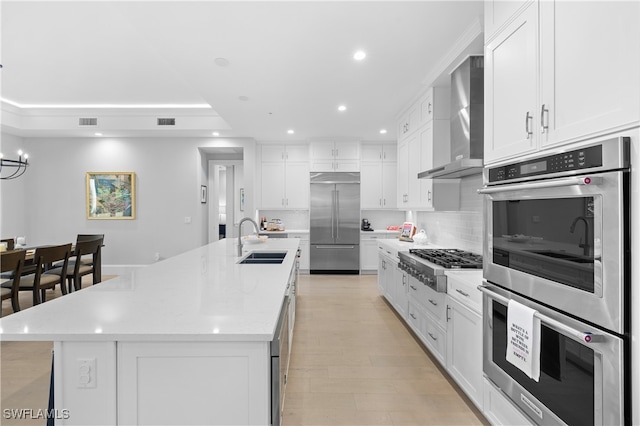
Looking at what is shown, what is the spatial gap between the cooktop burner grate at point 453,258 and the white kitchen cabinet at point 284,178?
12.2 feet

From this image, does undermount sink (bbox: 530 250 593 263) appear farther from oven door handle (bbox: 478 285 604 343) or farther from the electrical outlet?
the electrical outlet

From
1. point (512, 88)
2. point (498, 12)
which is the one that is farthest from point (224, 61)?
point (512, 88)

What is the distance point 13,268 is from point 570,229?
4704mm

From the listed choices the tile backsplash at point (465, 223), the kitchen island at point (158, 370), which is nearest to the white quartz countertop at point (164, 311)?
the kitchen island at point (158, 370)

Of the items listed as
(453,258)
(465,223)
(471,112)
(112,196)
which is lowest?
(453,258)

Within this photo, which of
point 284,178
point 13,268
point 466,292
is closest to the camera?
point 466,292

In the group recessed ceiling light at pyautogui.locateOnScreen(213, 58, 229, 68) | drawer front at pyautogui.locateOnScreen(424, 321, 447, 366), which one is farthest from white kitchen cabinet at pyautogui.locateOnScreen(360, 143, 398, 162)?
drawer front at pyautogui.locateOnScreen(424, 321, 447, 366)

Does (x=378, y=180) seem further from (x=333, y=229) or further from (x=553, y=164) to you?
(x=553, y=164)

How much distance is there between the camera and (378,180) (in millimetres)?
6707

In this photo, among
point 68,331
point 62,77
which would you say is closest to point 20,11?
point 62,77

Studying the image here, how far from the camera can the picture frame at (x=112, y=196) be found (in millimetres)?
6332

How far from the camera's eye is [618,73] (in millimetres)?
1026

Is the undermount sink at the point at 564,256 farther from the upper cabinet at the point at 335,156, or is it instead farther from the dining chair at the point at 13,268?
the upper cabinet at the point at 335,156

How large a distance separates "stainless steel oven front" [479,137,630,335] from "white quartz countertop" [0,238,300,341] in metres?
1.13
